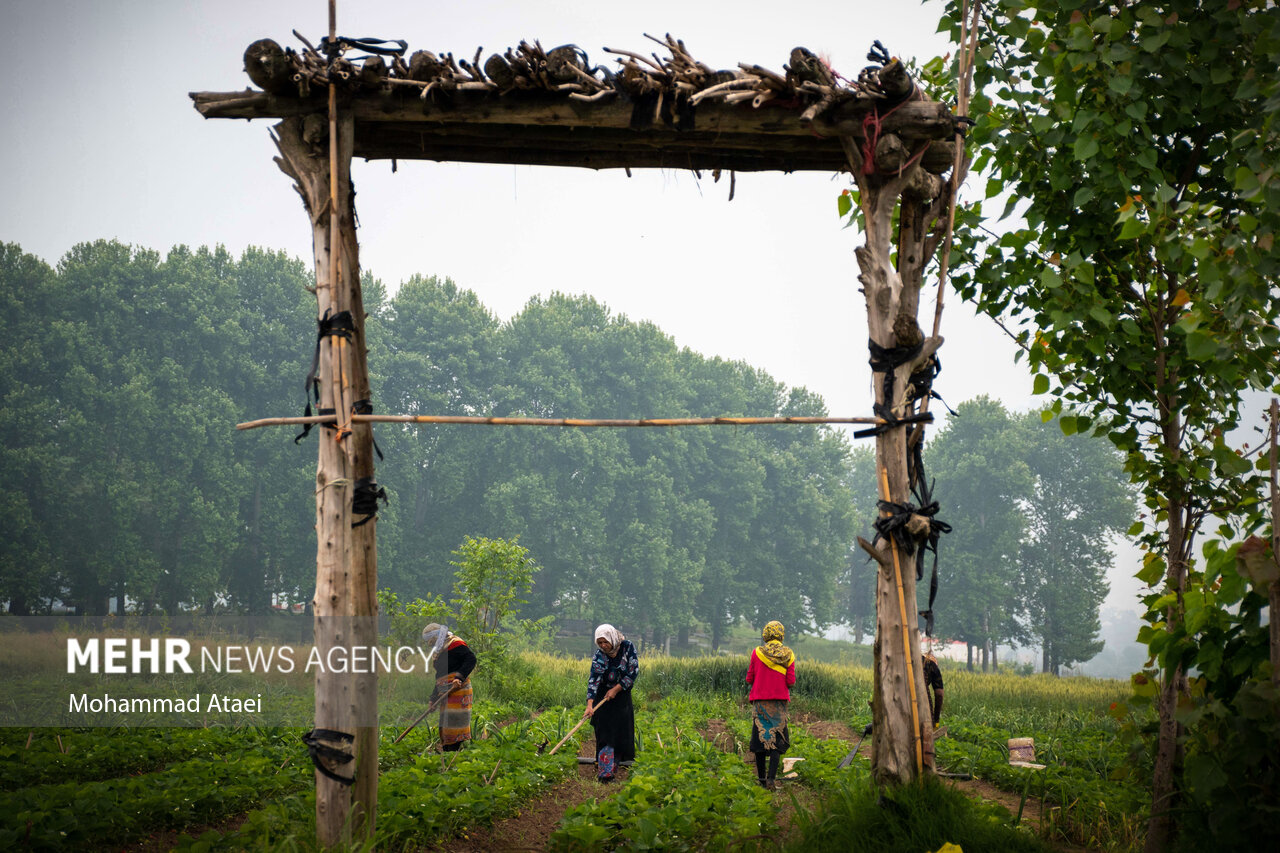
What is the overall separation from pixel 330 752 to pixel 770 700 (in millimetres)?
4762

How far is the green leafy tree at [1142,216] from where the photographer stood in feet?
16.1

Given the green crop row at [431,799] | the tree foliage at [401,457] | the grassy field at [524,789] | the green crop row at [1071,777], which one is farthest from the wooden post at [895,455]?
the tree foliage at [401,457]

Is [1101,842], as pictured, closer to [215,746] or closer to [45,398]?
[215,746]

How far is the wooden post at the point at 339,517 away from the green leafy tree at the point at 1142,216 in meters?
4.21

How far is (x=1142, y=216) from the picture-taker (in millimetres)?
6020

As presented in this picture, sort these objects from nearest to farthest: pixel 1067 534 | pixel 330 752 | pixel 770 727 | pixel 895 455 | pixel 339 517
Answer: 1. pixel 330 752
2. pixel 339 517
3. pixel 895 455
4. pixel 770 727
5. pixel 1067 534

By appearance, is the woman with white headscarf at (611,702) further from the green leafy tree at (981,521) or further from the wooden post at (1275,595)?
the green leafy tree at (981,521)

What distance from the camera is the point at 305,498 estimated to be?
30891 mm

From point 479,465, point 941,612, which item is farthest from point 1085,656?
point 479,465

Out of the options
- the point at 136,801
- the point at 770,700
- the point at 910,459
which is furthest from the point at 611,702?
the point at 910,459

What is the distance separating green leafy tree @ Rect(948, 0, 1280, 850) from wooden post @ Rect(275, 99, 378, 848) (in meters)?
4.21

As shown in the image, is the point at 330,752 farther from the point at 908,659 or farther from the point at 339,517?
the point at 908,659

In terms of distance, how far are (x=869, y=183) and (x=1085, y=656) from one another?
124ft

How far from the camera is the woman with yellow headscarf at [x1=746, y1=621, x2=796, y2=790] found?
799 cm
